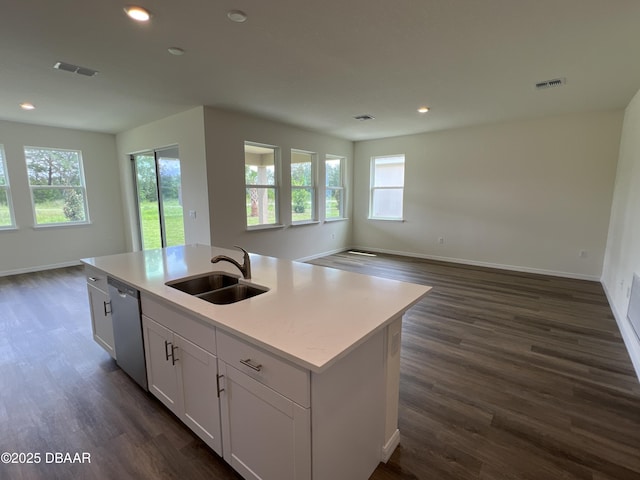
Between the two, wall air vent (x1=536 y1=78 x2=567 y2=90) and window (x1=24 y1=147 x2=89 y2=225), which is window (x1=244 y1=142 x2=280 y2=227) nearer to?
window (x1=24 y1=147 x2=89 y2=225)

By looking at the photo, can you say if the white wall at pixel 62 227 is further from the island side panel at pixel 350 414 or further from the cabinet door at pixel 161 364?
the island side panel at pixel 350 414

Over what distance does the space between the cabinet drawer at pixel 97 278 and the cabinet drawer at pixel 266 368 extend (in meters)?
1.47

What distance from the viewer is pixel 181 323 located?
5.19ft

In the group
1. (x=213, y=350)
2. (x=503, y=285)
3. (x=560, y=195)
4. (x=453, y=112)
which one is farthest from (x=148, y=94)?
(x=560, y=195)

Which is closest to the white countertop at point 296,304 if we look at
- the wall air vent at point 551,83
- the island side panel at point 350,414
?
the island side panel at point 350,414

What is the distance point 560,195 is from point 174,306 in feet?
19.0

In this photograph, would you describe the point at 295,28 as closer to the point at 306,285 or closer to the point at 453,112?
the point at 306,285

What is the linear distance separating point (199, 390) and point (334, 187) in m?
5.74

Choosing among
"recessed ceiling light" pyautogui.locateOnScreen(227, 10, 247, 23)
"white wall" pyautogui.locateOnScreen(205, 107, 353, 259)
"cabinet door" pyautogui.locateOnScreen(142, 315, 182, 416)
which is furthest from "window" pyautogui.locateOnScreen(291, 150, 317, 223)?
"cabinet door" pyautogui.locateOnScreen(142, 315, 182, 416)

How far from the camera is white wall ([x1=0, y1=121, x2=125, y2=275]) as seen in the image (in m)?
5.06

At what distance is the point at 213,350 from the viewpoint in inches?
55.4

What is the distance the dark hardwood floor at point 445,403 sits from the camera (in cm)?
158

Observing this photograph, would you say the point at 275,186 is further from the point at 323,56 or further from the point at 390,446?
the point at 390,446

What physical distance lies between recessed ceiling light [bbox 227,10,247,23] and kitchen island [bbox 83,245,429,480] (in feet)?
5.77
